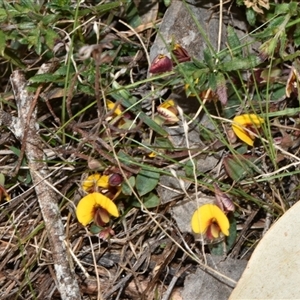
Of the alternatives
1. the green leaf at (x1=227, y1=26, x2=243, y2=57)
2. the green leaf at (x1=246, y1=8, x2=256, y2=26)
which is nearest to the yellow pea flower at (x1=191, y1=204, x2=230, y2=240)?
the green leaf at (x1=227, y1=26, x2=243, y2=57)

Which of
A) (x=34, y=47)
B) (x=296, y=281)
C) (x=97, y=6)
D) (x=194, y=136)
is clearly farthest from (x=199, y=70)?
(x=296, y=281)

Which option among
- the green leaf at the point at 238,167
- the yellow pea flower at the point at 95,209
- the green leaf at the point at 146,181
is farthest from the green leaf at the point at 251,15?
the yellow pea flower at the point at 95,209

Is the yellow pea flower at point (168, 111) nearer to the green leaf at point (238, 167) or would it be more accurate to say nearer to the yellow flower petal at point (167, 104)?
the yellow flower petal at point (167, 104)

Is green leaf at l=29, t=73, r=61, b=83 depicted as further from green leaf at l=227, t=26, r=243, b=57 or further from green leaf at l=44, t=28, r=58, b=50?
green leaf at l=227, t=26, r=243, b=57

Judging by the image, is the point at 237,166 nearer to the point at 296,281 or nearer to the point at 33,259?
the point at 296,281

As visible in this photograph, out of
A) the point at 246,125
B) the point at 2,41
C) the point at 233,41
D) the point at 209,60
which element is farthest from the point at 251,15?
the point at 2,41

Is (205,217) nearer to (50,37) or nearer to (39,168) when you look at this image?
(39,168)
